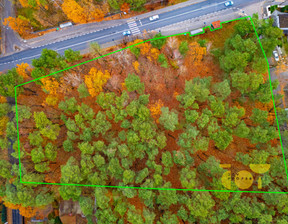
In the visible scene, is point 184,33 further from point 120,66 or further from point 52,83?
point 52,83

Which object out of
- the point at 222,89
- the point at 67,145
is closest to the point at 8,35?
the point at 67,145

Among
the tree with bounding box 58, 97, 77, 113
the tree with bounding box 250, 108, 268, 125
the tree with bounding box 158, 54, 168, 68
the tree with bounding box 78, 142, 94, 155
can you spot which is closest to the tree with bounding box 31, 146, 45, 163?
the tree with bounding box 78, 142, 94, 155

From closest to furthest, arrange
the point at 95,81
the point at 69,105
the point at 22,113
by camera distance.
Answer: the point at 22,113 → the point at 69,105 → the point at 95,81

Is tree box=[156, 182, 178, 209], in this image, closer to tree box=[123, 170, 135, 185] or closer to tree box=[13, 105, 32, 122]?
tree box=[123, 170, 135, 185]

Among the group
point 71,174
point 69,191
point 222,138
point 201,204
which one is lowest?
point 201,204

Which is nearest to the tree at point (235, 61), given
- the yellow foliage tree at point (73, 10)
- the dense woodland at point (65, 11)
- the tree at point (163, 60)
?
the tree at point (163, 60)

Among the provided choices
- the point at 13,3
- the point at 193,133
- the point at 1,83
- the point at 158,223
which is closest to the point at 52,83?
the point at 1,83

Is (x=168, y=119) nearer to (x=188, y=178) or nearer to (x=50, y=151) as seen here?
(x=188, y=178)

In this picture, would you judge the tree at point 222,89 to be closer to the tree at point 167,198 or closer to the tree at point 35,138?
the tree at point 167,198
